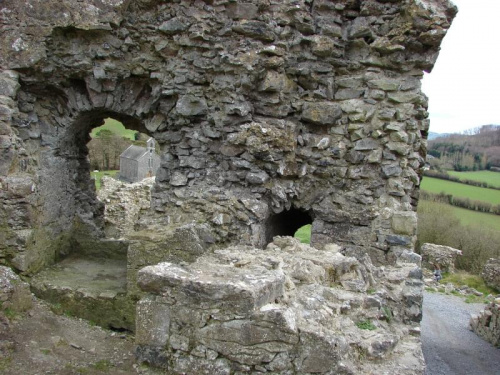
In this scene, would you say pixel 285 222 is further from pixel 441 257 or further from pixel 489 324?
pixel 441 257

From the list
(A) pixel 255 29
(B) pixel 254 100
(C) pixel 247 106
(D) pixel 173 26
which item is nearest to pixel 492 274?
(B) pixel 254 100

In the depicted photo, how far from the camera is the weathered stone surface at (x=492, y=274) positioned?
1792 centimetres

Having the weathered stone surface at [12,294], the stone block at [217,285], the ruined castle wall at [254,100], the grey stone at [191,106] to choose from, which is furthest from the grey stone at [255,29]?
the weathered stone surface at [12,294]

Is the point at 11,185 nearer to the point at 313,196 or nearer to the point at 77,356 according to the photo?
the point at 77,356

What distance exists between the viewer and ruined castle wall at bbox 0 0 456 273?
638 centimetres

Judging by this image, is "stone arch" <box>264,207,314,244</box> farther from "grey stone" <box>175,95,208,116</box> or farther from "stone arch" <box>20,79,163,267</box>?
"stone arch" <box>20,79,163,267</box>

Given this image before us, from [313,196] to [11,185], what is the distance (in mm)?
4618

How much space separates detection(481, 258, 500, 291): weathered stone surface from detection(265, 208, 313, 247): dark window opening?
12883 mm

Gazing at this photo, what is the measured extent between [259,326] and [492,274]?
1837 centimetres

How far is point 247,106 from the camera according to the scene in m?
6.49

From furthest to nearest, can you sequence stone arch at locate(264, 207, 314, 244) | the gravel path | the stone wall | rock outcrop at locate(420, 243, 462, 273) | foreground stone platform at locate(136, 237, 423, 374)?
rock outcrop at locate(420, 243, 462, 273), the stone wall, the gravel path, stone arch at locate(264, 207, 314, 244), foreground stone platform at locate(136, 237, 423, 374)

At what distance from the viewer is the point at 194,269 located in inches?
136

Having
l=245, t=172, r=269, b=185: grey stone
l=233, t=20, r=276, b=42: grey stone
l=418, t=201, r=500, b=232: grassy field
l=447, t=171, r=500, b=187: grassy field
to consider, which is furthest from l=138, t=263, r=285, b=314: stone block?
l=447, t=171, r=500, b=187: grassy field

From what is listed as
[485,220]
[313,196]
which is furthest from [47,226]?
[485,220]
